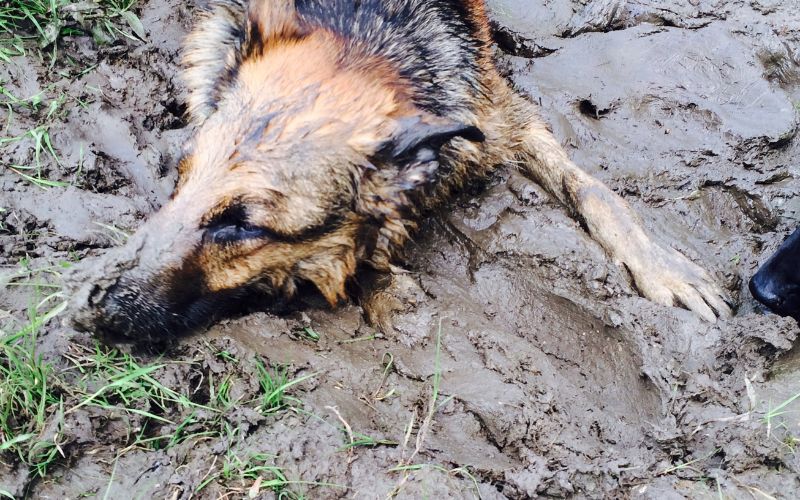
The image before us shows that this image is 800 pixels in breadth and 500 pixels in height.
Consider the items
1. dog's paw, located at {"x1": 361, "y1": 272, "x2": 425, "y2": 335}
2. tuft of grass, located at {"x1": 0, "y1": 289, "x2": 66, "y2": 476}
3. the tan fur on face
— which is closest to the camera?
tuft of grass, located at {"x1": 0, "y1": 289, "x2": 66, "y2": 476}

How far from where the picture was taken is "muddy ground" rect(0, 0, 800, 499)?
2664mm

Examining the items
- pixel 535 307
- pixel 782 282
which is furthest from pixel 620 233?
pixel 782 282

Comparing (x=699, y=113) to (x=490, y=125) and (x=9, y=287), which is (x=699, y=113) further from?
(x=9, y=287)

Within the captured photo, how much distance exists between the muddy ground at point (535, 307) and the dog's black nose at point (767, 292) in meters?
0.15

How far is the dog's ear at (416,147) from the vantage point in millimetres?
3234

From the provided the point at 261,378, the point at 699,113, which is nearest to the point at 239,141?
the point at 261,378

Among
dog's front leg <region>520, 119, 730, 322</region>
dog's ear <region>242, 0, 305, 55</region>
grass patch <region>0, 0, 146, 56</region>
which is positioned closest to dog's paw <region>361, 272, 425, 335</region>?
dog's front leg <region>520, 119, 730, 322</region>

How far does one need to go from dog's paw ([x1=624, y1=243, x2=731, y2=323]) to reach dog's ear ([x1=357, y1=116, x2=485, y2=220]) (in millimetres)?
1272

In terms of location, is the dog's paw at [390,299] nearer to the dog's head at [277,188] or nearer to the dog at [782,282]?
the dog's head at [277,188]

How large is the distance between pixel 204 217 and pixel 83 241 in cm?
100

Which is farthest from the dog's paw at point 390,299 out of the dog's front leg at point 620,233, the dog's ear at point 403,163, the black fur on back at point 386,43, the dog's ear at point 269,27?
the dog's ear at point 269,27

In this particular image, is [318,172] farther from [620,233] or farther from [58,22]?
[58,22]

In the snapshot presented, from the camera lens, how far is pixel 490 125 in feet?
14.1

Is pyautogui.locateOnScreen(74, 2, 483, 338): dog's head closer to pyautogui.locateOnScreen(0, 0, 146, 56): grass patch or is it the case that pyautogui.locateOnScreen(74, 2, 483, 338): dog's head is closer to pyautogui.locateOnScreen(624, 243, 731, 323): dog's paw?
pyautogui.locateOnScreen(624, 243, 731, 323): dog's paw
